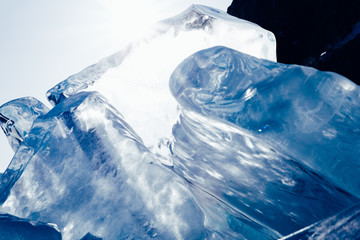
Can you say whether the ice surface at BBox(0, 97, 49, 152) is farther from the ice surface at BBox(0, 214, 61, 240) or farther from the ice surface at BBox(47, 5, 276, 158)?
the ice surface at BBox(0, 214, 61, 240)

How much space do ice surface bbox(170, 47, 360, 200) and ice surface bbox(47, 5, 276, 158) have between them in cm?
39

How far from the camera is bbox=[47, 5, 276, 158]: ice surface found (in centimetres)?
96

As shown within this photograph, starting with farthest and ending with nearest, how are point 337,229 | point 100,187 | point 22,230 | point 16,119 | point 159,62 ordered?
point 16,119 → point 159,62 → point 100,187 → point 22,230 → point 337,229

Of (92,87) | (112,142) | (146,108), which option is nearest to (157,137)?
(146,108)

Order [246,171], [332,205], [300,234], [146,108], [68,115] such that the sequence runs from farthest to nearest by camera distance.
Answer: [146,108] < [68,115] < [246,171] < [332,205] < [300,234]

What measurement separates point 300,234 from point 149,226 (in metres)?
0.43

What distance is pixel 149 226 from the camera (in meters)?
0.65

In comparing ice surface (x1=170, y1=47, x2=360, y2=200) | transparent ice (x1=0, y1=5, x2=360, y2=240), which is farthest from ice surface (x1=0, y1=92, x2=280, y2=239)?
ice surface (x1=170, y1=47, x2=360, y2=200)

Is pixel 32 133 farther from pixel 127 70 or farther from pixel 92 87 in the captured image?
pixel 127 70

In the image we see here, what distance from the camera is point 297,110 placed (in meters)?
0.55

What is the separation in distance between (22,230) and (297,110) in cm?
70

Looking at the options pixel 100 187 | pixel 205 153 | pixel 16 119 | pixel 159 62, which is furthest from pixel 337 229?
pixel 16 119

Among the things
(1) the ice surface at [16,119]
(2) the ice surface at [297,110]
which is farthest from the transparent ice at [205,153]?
(1) the ice surface at [16,119]

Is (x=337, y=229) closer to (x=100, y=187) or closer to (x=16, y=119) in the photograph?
(x=100, y=187)
